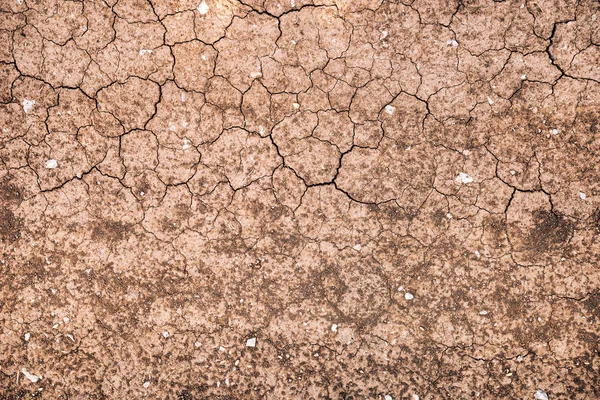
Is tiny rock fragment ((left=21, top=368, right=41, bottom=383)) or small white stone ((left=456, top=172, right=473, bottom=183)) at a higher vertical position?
small white stone ((left=456, top=172, right=473, bottom=183))

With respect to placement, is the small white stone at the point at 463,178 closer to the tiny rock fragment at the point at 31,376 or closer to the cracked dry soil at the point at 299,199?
the cracked dry soil at the point at 299,199

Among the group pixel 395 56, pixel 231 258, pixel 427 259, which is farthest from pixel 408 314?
pixel 395 56

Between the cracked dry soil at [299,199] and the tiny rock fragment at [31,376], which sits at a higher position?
the cracked dry soil at [299,199]

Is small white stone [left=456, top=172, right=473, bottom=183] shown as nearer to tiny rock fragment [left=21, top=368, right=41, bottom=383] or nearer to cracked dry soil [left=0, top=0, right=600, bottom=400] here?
cracked dry soil [left=0, top=0, right=600, bottom=400]

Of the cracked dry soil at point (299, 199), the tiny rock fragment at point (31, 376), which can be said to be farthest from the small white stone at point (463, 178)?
the tiny rock fragment at point (31, 376)

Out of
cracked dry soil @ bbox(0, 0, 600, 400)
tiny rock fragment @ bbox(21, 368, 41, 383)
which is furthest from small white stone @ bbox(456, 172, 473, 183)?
tiny rock fragment @ bbox(21, 368, 41, 383)

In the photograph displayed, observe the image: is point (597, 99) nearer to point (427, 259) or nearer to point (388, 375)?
point (427, 259)
